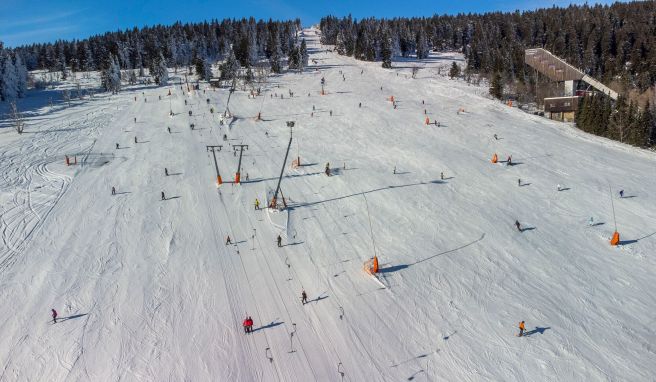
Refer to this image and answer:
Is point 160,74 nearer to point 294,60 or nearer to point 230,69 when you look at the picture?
point 230,69

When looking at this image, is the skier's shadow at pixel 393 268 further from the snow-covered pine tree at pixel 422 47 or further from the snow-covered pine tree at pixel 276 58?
the snow-covered pine tree at pixel 422 47

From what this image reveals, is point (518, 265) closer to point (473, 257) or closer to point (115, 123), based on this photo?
point (473, 257)

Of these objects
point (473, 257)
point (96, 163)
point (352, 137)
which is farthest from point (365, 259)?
point (96, 163)

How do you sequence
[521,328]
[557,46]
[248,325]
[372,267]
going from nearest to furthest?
[248,325], [521,328], [372,267], [557,46]

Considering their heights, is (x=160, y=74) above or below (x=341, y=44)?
below

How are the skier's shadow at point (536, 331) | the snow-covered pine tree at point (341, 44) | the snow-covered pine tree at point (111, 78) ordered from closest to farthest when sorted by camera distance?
the skier's shadow at point (536, 331) < the snow-covered pine tree at point (111, 78) < the snow-covered pine tree at point (341, 44)

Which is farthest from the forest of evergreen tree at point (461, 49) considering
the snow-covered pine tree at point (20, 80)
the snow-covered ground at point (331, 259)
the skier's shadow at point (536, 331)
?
the skier's shadow at point (536, 331)

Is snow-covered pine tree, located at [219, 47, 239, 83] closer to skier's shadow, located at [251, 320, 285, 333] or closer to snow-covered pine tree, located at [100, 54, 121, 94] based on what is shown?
snow-covered pine tree, located at [100, 54, 121, 94]

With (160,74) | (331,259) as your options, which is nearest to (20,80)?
(160,74)
